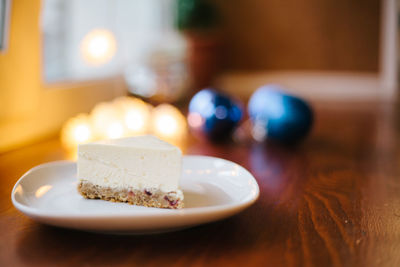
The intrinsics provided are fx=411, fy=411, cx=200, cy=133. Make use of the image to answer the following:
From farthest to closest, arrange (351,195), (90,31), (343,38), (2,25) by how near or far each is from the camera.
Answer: (343,38) < (90,31) < (2,25) < (351,195)

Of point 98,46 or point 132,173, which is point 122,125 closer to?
point 98,46

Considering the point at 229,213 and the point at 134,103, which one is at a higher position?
the point at 229,213

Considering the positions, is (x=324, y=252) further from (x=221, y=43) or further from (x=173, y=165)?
(x=221, y=43)

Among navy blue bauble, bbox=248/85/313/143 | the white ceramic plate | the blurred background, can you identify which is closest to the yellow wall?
the blurred background

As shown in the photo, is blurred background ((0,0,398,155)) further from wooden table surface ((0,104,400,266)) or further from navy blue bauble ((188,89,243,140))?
wooden table surface ((0,104,400,266))

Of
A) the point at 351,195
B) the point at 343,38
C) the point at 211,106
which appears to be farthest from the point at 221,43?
the point at 351,195

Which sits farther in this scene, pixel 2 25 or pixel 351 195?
pixel 2 25
